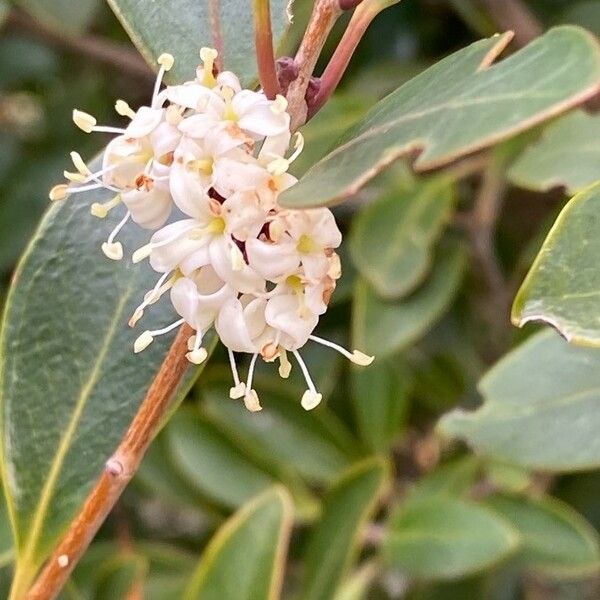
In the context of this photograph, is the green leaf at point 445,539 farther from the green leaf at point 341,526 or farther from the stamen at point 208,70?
the stamen at point 208,70

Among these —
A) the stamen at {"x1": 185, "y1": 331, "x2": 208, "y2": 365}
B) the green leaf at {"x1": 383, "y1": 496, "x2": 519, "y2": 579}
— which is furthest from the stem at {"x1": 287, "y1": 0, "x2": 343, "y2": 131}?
the green leaf at {"x1": 383, "y1": 496, "x2": 519, "y2": 579}

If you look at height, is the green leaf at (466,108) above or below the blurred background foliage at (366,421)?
above

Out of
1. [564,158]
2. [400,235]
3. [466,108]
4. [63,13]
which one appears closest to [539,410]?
[564,158]

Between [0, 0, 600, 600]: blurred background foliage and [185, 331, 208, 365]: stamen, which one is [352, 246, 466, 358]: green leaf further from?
[185, 331, 208, 365]: stamen

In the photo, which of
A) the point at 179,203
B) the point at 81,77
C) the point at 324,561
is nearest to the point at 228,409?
the point at 324,561

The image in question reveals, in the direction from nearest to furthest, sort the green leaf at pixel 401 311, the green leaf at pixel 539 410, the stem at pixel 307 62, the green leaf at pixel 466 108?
the green leaf at pixel 466 108 < the stem at pixel 307 62 < the green leaf at pixel 539 410 < the green leaf at pixel 401 311

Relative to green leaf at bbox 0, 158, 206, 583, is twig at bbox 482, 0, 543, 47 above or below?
below

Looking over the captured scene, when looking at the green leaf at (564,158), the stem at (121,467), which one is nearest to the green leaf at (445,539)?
the green leaf at (564,158)
